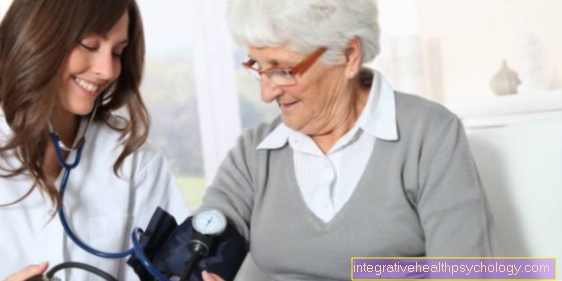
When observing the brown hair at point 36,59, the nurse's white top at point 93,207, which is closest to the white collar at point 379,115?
the nurse's white top at point 93,207

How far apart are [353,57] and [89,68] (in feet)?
1.76

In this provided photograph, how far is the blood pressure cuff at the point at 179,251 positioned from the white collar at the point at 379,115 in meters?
0.23

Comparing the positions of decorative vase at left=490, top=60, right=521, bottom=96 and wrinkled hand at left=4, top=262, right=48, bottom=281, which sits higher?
wrinkled hand at left=4, top=262, right=48, bottom=281

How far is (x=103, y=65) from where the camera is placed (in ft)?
5.12

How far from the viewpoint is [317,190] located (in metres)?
1.56

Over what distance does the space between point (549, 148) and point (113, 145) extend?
95 cm

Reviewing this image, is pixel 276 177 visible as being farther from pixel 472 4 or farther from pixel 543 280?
pixel 472 4

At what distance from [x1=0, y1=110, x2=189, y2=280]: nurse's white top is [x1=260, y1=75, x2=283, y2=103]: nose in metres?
0.42

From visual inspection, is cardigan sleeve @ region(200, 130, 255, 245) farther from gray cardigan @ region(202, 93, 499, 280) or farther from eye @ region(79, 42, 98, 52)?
eye @ region(79, 42, 98, 52)

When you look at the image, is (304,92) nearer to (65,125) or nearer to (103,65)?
(103,65)

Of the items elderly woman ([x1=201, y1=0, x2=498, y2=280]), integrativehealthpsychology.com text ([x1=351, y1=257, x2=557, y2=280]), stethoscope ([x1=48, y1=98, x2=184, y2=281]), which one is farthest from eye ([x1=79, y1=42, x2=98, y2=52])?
integrativehealthpsychology.com text ([x1=351, y1=257, x2=557, y2=280])

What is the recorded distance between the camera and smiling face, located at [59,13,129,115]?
1556 mm

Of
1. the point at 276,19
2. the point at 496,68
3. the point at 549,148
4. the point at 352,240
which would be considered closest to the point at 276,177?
the point at 352,240

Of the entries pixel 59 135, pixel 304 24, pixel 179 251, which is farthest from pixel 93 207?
pixel 304 24
